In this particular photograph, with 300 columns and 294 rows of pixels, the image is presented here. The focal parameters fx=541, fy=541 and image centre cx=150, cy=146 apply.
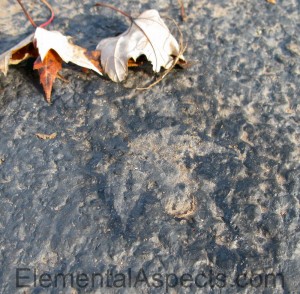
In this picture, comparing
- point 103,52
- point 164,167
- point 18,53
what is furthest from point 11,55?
point 164,167

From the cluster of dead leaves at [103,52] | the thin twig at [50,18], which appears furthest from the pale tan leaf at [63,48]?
the thin twig at [50,18]

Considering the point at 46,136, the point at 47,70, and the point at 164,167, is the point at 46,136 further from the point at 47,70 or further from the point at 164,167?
the point at 164,167

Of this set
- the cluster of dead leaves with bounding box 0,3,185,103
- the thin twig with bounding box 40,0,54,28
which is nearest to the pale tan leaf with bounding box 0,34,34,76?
the cluster of dead leaves with bounding box 0,3,185,103

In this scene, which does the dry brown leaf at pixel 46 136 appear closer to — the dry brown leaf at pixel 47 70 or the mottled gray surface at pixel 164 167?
the mottled gray surface at pixel 164 167

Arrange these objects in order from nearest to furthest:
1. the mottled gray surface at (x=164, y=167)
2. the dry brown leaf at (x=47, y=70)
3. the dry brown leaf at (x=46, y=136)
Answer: the mottled gray surface at (x=164, y=167)
the dry brown leaf at (x=46, y=136)
the dry brown leaf at (x=47, y=70)

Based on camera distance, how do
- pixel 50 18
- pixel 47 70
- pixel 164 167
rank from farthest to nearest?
pixel 50 18 < pixel 47 70 < pixel 164 167

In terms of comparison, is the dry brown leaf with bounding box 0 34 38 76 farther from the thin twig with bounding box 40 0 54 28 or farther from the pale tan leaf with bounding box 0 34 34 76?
the thin twig with bounding box 40 0 54 28
